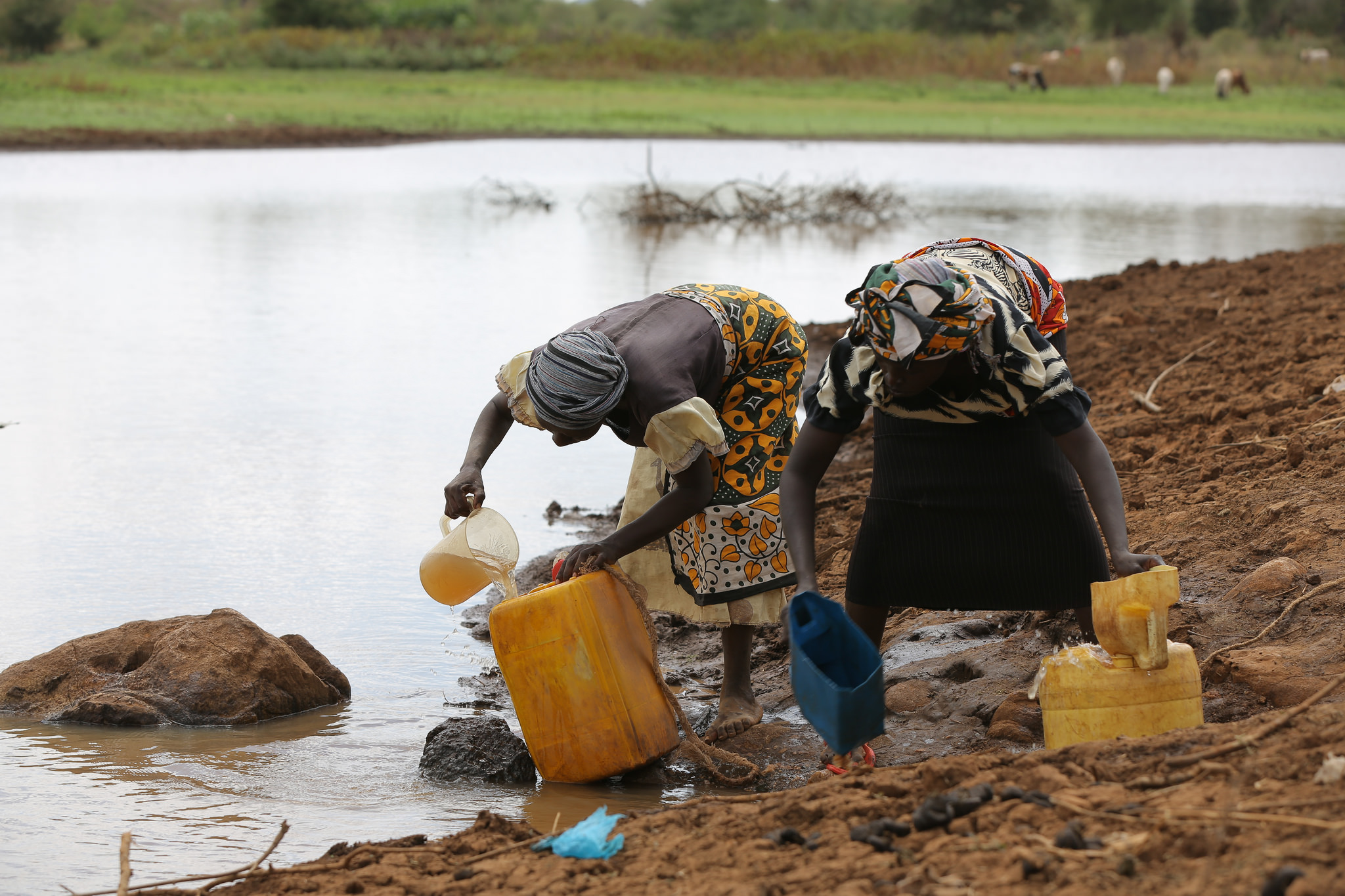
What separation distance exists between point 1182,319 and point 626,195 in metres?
→ 10.4

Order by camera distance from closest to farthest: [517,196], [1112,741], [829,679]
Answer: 1. [1112,741]
2. [829,679]
3. [517,196]

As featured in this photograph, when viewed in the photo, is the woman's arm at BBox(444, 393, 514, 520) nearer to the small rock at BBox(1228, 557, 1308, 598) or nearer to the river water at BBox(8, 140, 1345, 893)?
the river water at BBox(8, 140, 1345, 893)

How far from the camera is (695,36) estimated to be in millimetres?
56125

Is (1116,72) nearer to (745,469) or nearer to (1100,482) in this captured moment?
(745,469)

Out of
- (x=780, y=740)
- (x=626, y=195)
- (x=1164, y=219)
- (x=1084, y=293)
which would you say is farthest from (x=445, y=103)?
(x=780, y=740)

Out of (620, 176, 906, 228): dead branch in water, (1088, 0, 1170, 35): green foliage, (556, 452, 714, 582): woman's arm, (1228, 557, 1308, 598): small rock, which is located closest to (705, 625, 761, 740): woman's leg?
(556, 452, 714, 582): woman's arm

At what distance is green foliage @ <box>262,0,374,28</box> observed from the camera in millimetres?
47250

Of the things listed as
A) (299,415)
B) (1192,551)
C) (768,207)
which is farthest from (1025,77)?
(1192,551)

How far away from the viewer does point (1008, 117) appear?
3400cm

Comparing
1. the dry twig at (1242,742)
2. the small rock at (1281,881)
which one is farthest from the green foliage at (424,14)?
the small rock at (1281,881)

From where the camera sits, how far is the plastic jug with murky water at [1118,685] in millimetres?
3111

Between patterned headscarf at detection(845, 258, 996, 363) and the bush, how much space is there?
145 feet

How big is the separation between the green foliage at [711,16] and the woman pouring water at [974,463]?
54824mm

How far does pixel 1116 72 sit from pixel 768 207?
1104 inches
